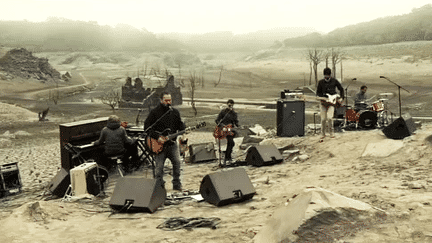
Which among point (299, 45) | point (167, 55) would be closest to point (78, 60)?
point (167, 55)

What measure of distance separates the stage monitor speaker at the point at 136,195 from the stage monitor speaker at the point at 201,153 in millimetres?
4894

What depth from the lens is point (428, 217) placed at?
482cm

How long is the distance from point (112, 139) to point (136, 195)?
2.77 m

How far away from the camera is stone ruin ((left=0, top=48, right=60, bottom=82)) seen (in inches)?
2606

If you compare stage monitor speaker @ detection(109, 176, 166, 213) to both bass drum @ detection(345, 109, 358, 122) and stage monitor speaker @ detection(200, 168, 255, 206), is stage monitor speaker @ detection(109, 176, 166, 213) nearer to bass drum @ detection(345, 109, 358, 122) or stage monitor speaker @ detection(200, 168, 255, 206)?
→ stage monitor speaker @ detection(200, 168, 255, 206)

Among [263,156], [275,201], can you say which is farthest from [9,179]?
[275,201]

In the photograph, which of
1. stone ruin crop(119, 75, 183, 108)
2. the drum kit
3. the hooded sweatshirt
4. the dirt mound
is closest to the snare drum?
the drum kit

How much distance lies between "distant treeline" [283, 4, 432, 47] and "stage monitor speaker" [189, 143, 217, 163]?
100m

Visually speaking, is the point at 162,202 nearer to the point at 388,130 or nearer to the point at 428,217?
the point at 428,217

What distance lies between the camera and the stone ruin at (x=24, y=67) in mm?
66200

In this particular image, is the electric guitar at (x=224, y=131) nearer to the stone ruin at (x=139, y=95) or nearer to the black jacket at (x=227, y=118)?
the black jacket at (x=227, y=118)

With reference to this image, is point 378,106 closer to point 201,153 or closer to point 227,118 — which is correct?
point 227,118

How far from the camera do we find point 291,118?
535 inches

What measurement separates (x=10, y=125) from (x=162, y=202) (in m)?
21.8
